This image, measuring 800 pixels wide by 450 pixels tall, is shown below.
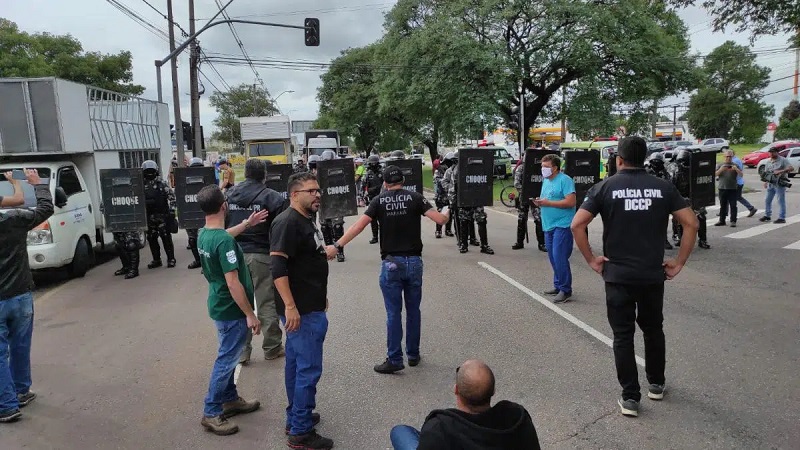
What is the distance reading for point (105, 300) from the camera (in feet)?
27.4

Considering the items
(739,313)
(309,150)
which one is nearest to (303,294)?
(739,313)

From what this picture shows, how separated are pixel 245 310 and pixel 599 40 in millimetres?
22467

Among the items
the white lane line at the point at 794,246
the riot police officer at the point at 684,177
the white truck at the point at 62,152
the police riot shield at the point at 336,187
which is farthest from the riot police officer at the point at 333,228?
the white lane line at the point at 794,246

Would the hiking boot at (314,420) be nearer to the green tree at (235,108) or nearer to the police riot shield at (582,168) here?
the police riot shield at (582,168)

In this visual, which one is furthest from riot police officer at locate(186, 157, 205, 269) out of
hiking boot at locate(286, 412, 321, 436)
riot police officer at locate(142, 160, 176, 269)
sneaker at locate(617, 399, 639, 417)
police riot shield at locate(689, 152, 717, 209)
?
police riot shield at locate(689, 152, 717, 209)

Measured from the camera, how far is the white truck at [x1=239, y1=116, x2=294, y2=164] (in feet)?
102

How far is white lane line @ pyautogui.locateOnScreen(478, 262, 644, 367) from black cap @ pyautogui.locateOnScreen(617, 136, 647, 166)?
1928 millimetres

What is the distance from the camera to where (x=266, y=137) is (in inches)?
1223

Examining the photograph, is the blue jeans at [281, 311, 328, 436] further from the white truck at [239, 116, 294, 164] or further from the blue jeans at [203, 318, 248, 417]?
the white truck at [239, 116, 294, 164]

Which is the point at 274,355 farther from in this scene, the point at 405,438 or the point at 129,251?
the point at 129,251

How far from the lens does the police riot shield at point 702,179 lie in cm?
1051

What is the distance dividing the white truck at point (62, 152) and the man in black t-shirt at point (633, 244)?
7.33 meters


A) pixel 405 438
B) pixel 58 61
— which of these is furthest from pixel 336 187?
pixel 58 61

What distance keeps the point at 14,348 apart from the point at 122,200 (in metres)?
5.88
